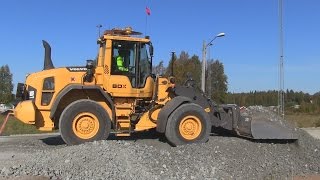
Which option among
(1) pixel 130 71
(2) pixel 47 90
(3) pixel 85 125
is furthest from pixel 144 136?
(2) pixel 47 90

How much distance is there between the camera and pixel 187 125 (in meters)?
14.1

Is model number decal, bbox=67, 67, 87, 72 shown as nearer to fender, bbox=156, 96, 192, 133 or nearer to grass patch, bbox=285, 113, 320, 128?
fender, bbox=156, 96, 192, 133

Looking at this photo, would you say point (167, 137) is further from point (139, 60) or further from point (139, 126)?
point (139, 60)

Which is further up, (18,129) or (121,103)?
(121,103)

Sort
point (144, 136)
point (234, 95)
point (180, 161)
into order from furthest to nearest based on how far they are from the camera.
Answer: point (234, 95) → point (144, 136) → point (180, 161)

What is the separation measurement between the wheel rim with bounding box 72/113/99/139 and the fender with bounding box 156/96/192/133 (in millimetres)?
1696

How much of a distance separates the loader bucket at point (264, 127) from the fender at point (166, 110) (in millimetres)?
1954

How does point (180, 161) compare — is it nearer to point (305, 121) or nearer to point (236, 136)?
point (236, 136)

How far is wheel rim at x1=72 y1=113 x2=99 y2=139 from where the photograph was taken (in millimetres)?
13539

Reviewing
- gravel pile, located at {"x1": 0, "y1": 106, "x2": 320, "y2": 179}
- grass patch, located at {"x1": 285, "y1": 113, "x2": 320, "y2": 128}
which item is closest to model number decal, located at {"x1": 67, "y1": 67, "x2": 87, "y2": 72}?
gravel pile, located at {"x1": 0, "y1": 106, "x2": 320, "y2": 179}

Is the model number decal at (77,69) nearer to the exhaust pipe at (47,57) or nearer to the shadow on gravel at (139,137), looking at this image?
the exhaust pipe at (47,57)

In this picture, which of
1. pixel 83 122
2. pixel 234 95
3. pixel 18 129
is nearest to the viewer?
pixel 83 122

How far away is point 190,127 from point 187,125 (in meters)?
0.12

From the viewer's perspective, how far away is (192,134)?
14.1 metres
